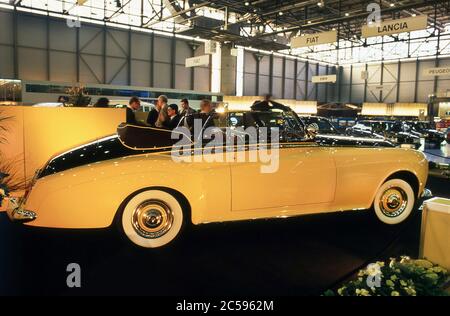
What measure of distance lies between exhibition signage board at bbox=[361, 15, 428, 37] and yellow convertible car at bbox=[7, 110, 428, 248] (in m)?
8.50

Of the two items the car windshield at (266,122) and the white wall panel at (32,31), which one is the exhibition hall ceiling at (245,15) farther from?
the car windshield at (266,122)

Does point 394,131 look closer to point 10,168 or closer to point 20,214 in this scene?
point 10,168

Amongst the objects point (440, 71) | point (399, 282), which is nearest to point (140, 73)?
point (440, 71)

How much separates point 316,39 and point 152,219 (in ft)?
42.0

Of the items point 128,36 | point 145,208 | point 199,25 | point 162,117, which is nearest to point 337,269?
point 145,208

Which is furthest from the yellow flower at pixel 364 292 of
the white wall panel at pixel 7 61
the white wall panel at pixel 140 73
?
the white wall panel at pixel 140 73

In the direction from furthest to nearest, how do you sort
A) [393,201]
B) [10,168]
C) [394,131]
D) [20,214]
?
[394,131] < [10,168] < [393,201] < [20,214]

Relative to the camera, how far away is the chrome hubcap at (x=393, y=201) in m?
5.45

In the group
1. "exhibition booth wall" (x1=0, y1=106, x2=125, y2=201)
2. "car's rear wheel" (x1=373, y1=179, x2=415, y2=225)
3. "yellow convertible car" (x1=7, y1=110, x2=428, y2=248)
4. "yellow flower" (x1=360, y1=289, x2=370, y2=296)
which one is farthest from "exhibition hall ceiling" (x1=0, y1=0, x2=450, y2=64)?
"yellow flower" (x1=360, y1=289, x2=370, y2=296)

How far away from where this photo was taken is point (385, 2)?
838 inches

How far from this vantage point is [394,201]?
18.0 feet

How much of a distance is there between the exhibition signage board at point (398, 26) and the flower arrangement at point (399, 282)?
36.4ft
